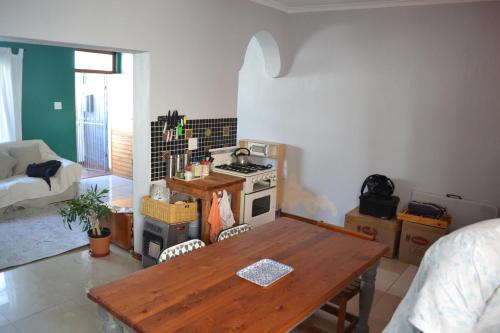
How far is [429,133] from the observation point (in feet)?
14.0

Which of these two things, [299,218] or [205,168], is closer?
[205,168]

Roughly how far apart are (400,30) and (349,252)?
116 inches

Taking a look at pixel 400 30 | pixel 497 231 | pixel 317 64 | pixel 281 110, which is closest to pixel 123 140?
pixel 281 110

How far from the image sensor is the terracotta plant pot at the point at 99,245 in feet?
12.8

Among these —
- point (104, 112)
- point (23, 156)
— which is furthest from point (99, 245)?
point (104, 112)

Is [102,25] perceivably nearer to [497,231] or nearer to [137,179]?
[137,179]

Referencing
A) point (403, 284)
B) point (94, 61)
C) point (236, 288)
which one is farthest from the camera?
point (94, 61)

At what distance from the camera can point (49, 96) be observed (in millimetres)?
6543

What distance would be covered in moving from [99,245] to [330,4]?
12.1 feet

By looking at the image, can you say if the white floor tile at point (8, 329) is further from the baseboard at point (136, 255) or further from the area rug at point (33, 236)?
the baseboard at point (136, 255)

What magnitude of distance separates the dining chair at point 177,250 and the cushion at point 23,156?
4102 millimetres

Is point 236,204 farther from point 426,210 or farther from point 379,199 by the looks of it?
point 426,210

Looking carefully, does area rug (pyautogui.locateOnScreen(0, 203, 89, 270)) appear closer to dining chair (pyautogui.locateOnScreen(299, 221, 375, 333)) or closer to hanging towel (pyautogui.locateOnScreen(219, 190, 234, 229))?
hanging towel (pyautogui.locateOnScreen(219, 190, 234, 229))

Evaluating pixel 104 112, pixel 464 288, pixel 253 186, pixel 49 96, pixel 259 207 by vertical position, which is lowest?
pixel 259 207
